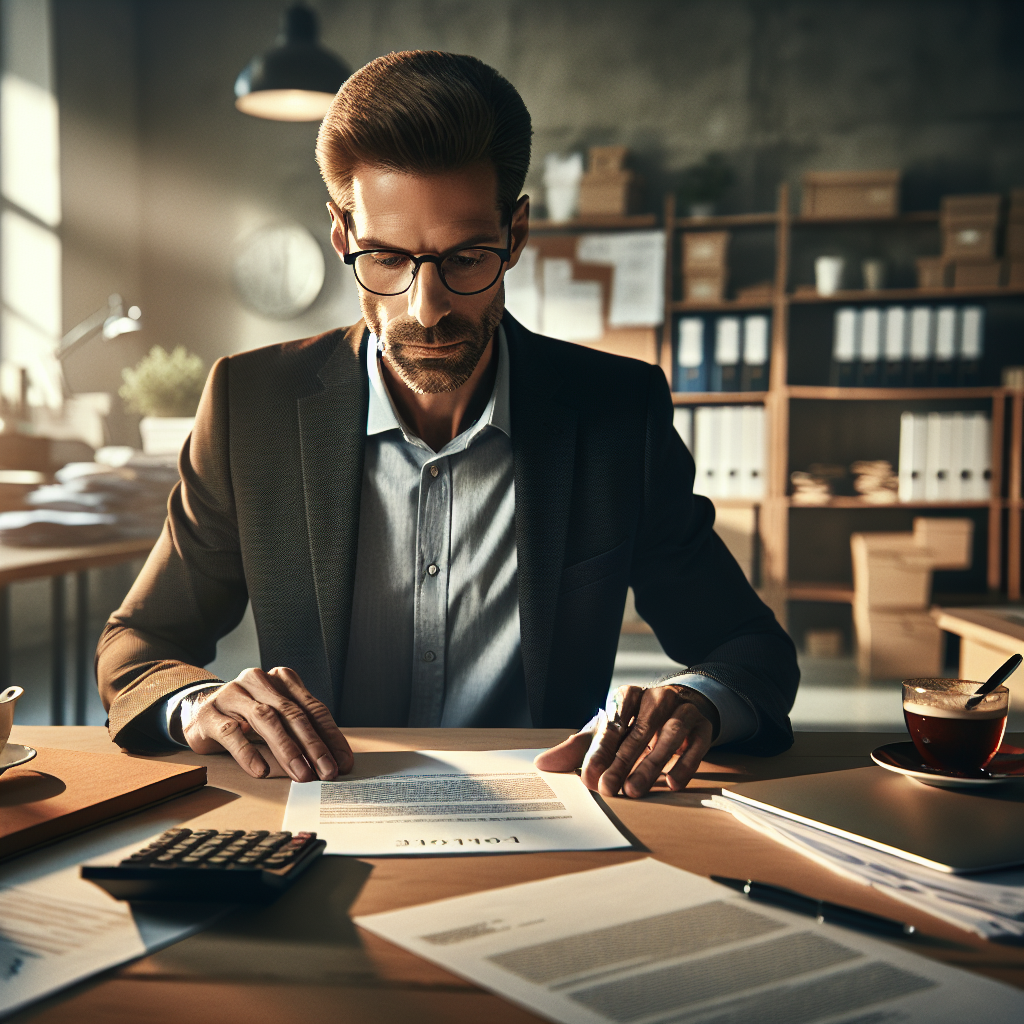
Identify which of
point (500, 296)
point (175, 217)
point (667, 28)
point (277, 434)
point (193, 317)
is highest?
point (667, 28)

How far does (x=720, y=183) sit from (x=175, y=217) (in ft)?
10.2

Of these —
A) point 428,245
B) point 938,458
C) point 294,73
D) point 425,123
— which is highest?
point 294,73

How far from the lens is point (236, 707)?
2.92 feet

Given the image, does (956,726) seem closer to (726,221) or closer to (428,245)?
(428,245)

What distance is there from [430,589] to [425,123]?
0.56 m

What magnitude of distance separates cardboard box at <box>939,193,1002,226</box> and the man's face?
14.0 feet

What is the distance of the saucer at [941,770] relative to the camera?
2.62 feet

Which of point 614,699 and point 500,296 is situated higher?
point 500,296

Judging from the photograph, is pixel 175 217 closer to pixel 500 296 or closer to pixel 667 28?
pixel 667 28

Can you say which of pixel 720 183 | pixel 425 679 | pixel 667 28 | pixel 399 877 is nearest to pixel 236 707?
pixel 399 877

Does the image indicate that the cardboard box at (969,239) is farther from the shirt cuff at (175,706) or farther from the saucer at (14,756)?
the saucer at (14,756)

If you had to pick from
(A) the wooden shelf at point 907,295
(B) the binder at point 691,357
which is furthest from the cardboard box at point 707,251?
(A) the wooden shelf at point 907,295

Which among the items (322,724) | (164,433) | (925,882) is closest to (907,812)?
(925,882)

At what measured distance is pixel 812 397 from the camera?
5137 mm
